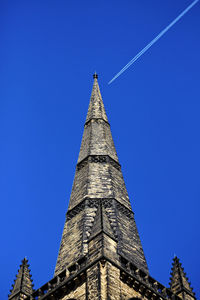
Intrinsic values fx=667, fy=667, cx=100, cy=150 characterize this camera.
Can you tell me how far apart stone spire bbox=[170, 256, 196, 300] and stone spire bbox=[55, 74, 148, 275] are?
104 cm

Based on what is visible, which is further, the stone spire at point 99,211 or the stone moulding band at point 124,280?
the stone spire at point 99,211

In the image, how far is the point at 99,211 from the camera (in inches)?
841

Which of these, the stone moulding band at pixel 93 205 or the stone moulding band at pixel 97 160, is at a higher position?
the stone moulding band at pixel 97 160

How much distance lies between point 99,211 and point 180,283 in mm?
3821

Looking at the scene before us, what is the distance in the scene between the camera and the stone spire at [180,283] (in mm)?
21922

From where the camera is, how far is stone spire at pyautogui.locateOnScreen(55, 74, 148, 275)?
20.6m

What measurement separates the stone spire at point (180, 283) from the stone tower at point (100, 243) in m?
0.04

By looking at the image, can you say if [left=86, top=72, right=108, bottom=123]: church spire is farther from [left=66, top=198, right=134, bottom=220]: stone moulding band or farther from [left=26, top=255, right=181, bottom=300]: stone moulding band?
[left=26, top=255, right=181, bottom=300]: stone moulding band

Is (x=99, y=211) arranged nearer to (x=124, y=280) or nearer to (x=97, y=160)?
(x=124, y=280)

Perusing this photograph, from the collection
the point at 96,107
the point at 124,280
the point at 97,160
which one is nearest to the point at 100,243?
the point at 124,280

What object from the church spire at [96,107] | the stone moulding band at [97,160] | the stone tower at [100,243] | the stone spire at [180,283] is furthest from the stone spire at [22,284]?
the church spire at [96,107]

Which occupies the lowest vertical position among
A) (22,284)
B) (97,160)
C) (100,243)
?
(100,243)

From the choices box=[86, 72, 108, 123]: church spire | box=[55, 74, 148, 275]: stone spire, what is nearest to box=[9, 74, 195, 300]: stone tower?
box=[55, 74, 148, 275]: stone spire

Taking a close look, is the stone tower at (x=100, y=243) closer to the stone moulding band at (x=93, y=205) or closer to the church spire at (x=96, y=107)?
the stone moulding band at (x=93, y=205)
